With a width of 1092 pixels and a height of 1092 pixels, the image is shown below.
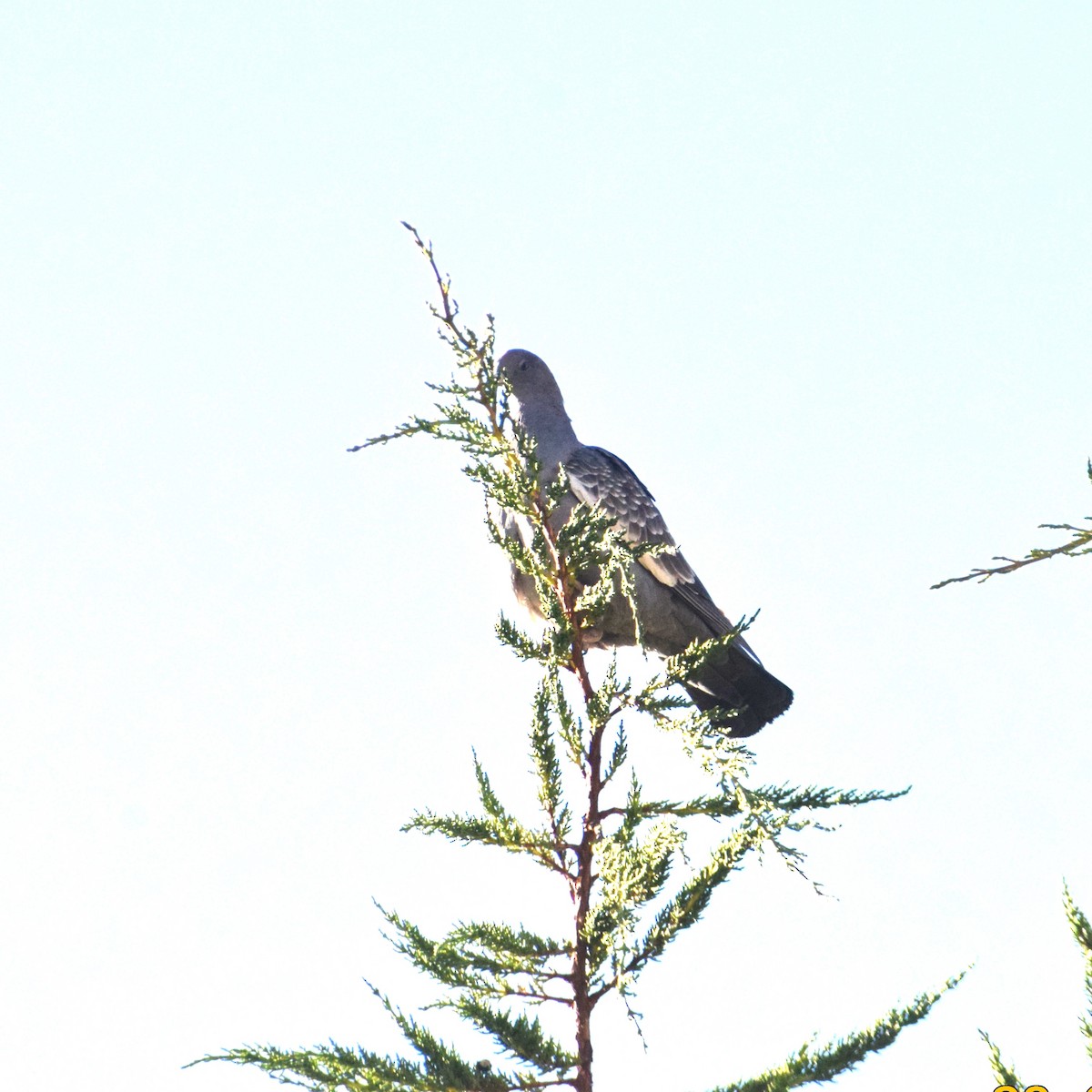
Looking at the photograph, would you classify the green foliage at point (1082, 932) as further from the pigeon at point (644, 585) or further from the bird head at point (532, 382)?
the bird head at point (532, 382)

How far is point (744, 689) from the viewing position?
6262 mm

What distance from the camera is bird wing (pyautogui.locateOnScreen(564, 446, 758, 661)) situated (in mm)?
A: 6582

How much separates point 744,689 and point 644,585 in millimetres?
679

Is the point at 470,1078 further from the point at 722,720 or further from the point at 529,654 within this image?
the point at 722,720

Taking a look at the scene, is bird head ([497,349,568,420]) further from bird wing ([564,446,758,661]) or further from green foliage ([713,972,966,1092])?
green foliage ([713,972,966,1092])

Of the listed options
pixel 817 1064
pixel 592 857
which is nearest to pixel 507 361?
pixel 592 857

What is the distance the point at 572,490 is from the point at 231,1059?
12.9 ft

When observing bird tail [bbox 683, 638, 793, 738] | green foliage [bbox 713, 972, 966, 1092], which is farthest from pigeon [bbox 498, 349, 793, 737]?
green foliage [bbox 713, 972, 966, 1092]

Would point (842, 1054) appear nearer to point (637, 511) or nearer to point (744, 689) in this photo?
point (744, 689)

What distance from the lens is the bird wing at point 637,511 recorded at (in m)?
6.58

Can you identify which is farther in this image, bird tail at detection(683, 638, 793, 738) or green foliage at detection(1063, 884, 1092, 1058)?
bird tail at detection(683, 638, 793, 738)

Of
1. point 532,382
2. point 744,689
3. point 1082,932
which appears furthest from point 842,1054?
point 532,382

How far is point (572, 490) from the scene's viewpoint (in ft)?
21.4


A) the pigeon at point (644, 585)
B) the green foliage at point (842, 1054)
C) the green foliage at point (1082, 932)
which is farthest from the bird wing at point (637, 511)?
the green foliage at point (1082, 932)
